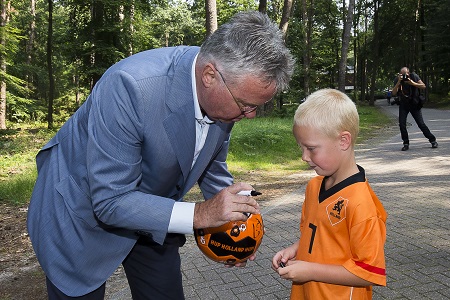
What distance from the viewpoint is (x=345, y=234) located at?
7.68 feet

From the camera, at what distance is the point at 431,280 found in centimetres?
427

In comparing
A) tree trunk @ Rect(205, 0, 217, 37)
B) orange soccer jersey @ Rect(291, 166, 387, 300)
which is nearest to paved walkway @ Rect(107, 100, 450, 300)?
orange soccer jersey @ Rect(291, 166, 387, 300)

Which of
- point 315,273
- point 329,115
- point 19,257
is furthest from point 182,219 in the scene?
point 19,257

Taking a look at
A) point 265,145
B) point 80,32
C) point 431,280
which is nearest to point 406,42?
point 80,32

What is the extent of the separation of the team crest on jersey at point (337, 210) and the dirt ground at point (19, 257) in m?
3.11

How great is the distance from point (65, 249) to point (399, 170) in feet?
27.4

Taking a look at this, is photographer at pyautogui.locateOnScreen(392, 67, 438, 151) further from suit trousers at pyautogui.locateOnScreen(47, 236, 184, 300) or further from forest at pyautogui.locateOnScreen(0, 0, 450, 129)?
suit trousers at pyautogui.locateOnScreen(47, 236, 184, 300)

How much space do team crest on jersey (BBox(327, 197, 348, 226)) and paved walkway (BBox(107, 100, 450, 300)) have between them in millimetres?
2011

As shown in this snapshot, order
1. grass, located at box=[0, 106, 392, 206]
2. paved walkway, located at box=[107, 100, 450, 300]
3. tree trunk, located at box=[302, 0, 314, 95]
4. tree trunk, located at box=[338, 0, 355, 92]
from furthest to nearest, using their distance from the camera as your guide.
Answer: tree trunk, located at box=[302, 0, 314, 95] < tree trunk, located at box=[338, 0, 355, 92] < grass, located at box=[0, 106, 392, 206] < paved walkway, located at box=[107, 100, 450, 300]

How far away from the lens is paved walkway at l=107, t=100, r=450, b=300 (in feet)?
13.9

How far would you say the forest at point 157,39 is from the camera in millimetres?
22203

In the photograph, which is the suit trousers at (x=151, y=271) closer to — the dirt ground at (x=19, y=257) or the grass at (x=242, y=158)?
the dirt ground at (x=19, y=257)

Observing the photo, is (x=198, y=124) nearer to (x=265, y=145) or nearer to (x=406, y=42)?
(x=265, y=145)

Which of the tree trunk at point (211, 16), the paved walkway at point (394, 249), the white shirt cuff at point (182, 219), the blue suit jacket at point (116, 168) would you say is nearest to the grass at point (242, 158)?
the paved walkway at point (394, 249)
